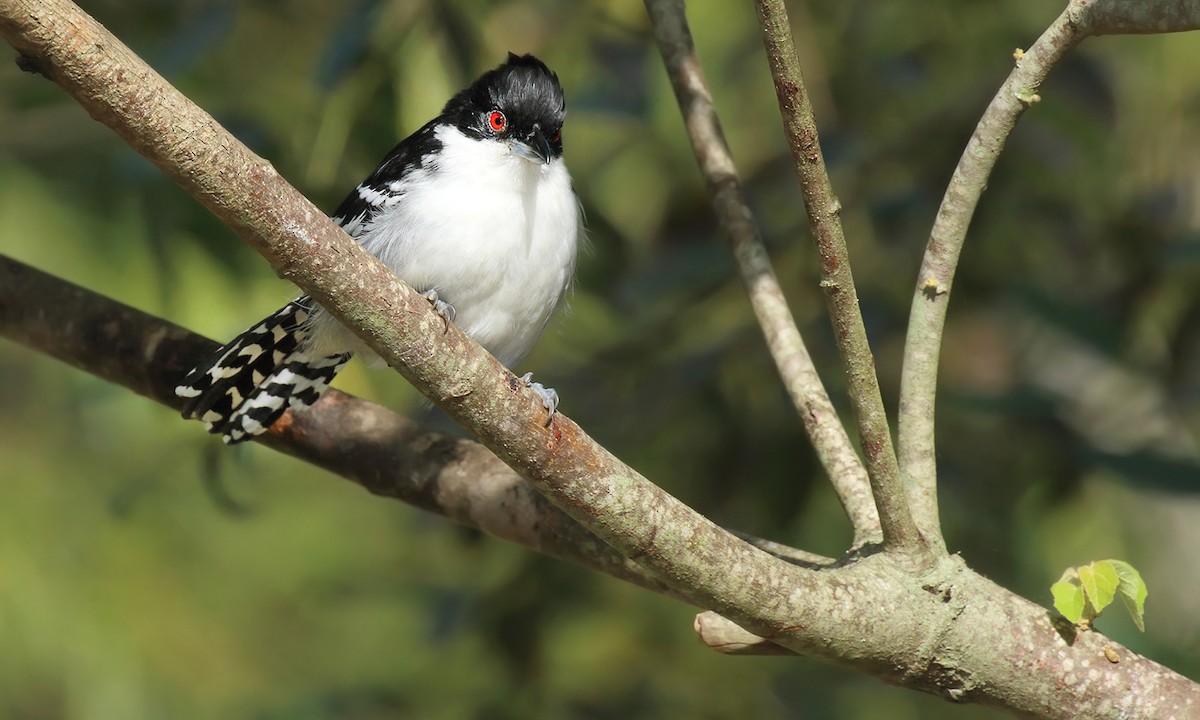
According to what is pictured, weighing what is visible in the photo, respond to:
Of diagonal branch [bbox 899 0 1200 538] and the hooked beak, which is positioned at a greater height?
the hooked beak

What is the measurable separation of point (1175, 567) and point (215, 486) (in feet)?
12.3

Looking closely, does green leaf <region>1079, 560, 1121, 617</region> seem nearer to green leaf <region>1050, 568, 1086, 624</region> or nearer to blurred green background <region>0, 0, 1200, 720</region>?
green leaf <region>1050, 568, 1086, 624</region>

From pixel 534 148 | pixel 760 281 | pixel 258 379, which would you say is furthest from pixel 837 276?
pixel 258 379

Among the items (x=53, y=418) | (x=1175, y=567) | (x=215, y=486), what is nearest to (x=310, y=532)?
(x=53, y=418)

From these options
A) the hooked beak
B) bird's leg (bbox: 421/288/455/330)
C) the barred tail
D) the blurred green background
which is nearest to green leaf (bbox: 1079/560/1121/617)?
the blurred green background

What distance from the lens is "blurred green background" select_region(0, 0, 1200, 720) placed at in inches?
150

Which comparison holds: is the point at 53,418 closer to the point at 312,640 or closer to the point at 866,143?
the point at 312,640

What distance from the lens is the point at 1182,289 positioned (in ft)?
13.7

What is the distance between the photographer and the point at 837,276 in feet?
6.97

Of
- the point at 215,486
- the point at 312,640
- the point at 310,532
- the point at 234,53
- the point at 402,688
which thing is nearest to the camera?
the point at 215,486

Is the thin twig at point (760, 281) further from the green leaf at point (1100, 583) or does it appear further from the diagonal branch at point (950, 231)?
the green leaf at point (1100, 583)

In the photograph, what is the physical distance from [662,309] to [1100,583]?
2.49m

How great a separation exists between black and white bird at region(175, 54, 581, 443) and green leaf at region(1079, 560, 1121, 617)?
166cm

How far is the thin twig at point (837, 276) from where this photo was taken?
6.50ft
